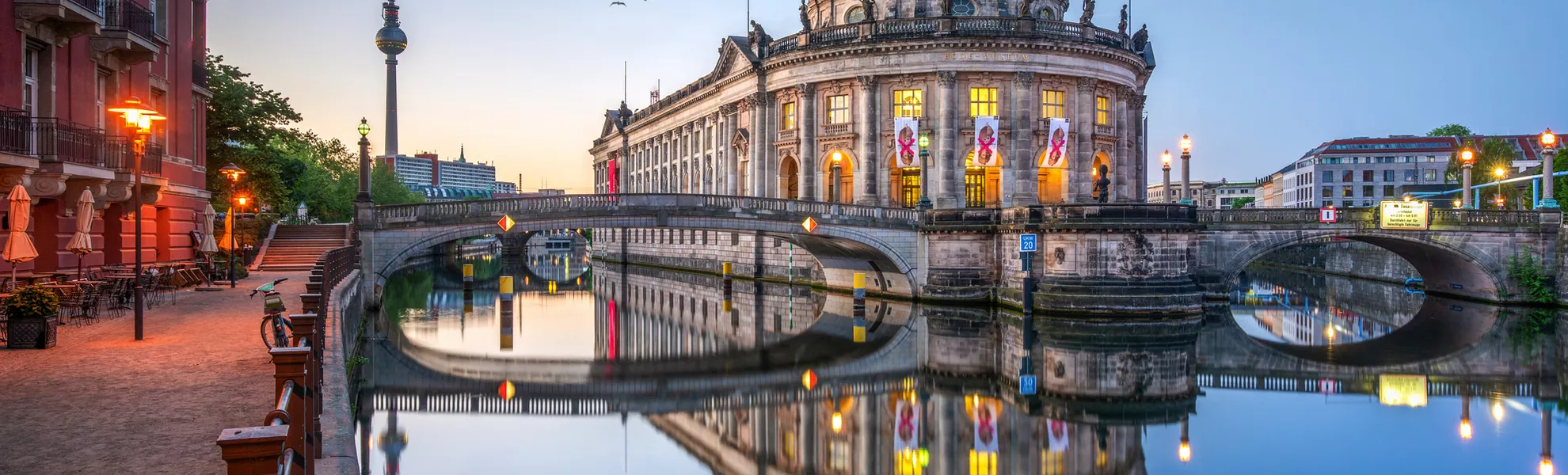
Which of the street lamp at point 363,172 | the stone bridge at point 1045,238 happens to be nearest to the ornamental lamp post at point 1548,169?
the stone bridge at point 1045,238

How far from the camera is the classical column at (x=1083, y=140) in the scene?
4656 centimetres

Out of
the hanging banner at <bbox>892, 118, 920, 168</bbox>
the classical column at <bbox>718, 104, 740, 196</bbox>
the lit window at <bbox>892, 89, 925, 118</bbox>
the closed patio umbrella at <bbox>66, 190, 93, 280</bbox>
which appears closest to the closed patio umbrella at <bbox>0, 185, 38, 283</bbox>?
the closed patio umbrella at <bbox>66, 190, 93, 280</bbox>

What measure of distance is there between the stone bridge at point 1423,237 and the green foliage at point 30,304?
115 feet

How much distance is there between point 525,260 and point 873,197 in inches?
2218

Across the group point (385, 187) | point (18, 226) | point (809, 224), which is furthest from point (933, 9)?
point (385, 187)

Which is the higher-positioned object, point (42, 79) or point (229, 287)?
point (42, 79)

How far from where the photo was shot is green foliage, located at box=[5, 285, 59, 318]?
577 inches

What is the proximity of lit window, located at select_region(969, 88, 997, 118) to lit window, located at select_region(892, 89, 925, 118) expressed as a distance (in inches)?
84.6

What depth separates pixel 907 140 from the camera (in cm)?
4488

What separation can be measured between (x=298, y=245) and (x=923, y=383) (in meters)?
27.4

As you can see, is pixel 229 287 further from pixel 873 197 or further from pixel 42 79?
pixel 873 197

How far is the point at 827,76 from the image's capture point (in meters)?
47.2

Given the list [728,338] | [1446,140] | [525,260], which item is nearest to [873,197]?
[728,338]

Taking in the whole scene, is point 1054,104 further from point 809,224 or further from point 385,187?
point 385,187
